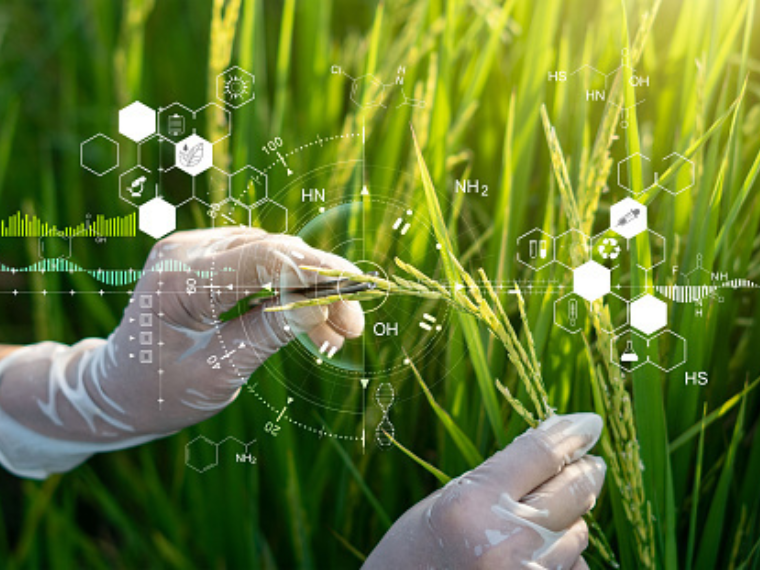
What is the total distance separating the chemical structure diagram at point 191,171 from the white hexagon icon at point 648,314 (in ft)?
0.88

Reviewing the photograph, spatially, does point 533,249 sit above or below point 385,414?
above

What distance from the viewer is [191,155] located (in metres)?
0.60

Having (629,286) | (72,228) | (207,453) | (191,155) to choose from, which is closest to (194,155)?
(191,155)

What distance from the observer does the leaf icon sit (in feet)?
1.96

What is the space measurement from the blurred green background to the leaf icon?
23 millimetres

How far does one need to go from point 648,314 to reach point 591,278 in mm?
56

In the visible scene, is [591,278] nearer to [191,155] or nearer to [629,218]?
[629,218]

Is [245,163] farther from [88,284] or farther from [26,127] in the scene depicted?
[26,127]

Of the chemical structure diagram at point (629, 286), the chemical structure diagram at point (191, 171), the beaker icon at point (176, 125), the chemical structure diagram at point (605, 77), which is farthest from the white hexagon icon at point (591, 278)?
the beaker icon at point (176, 125)

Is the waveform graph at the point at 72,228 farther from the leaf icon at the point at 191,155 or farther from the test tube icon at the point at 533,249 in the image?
the test tube icon at the point at 533,249

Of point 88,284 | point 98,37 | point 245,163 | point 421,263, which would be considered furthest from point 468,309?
point 98,37

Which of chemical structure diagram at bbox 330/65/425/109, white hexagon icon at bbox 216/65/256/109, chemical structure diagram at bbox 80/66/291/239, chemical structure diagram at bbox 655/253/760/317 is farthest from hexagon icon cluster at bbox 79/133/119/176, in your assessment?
chemical structure diagram at bbox 655/253/760/317

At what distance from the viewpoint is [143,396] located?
0.63 m

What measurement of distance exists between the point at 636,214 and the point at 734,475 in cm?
21
